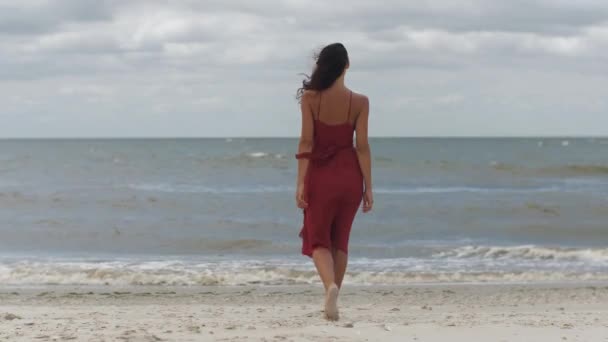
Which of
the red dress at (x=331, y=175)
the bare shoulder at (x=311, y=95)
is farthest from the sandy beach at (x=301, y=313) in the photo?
the bare shoulder at (x=311, y=95)

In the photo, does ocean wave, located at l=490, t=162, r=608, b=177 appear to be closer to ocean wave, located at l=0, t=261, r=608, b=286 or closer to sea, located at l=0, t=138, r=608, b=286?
sea, located at l=0, t=138, r=608, b=286

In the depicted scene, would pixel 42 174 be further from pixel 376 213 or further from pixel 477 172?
pixel 376 213

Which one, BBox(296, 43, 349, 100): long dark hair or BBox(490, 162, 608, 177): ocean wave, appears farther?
BBox(490, 162, 608, 177): ocean wave

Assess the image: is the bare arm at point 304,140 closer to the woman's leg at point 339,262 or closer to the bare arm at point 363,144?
the bare arm at point 363,144

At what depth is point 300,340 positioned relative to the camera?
4574 millimetres

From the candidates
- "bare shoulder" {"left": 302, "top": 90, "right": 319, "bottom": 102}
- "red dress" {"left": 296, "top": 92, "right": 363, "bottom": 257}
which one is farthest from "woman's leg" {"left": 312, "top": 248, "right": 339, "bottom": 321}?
"bare shoulder" {"left": 302, "top": 90, "right": 319, "bottom": 102}

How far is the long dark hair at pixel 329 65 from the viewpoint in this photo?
5.01 metres

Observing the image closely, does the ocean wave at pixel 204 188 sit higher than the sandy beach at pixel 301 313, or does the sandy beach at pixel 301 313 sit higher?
the sandy beach at pixel 301 313

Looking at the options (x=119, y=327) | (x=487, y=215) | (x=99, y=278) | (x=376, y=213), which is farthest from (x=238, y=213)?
(x=119, y=327)

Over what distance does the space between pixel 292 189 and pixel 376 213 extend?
7649mm

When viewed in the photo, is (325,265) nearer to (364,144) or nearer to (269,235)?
(364,144)

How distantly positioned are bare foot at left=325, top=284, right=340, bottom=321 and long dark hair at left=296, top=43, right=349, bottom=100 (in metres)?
1.21

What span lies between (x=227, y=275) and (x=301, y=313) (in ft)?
9.88

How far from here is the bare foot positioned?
5.02 metres
